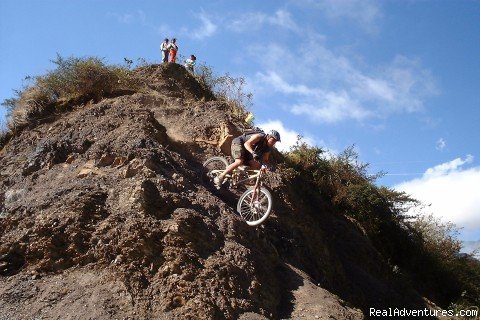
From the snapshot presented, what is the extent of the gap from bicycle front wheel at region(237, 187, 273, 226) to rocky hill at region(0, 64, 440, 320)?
284mm

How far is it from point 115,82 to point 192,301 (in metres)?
8.74

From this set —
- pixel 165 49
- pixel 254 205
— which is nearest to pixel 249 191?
pixel 254 205

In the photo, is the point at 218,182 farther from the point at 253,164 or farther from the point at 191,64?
the point at 191,64

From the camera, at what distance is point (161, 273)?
655 cm

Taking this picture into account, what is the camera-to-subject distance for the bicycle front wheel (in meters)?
8.87

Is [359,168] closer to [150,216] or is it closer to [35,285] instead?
[150,216]

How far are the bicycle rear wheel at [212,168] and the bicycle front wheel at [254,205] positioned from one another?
1042mm

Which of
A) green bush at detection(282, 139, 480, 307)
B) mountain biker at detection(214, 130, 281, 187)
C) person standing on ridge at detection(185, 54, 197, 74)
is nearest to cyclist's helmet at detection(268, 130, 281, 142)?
mountain biker at detection(214, 130, 281, 187)

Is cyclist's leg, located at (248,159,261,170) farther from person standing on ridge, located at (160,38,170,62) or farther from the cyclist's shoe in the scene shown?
person standing on ridge, located at (160,38,170,62)

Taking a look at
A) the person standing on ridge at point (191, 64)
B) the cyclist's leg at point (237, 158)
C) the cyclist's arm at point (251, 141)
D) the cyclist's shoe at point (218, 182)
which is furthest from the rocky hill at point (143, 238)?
the person standing on ridge at point (191, 64)

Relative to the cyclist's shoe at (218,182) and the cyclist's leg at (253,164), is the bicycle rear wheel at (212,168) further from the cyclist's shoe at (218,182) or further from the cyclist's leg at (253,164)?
the cyclist's leg at (253,164)

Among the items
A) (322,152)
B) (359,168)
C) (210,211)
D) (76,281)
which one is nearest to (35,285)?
(76,281)

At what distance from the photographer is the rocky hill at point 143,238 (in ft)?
20.6

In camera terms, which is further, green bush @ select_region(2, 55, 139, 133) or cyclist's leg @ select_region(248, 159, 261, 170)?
green bush @ select_region(2, 55, 139, 133)
